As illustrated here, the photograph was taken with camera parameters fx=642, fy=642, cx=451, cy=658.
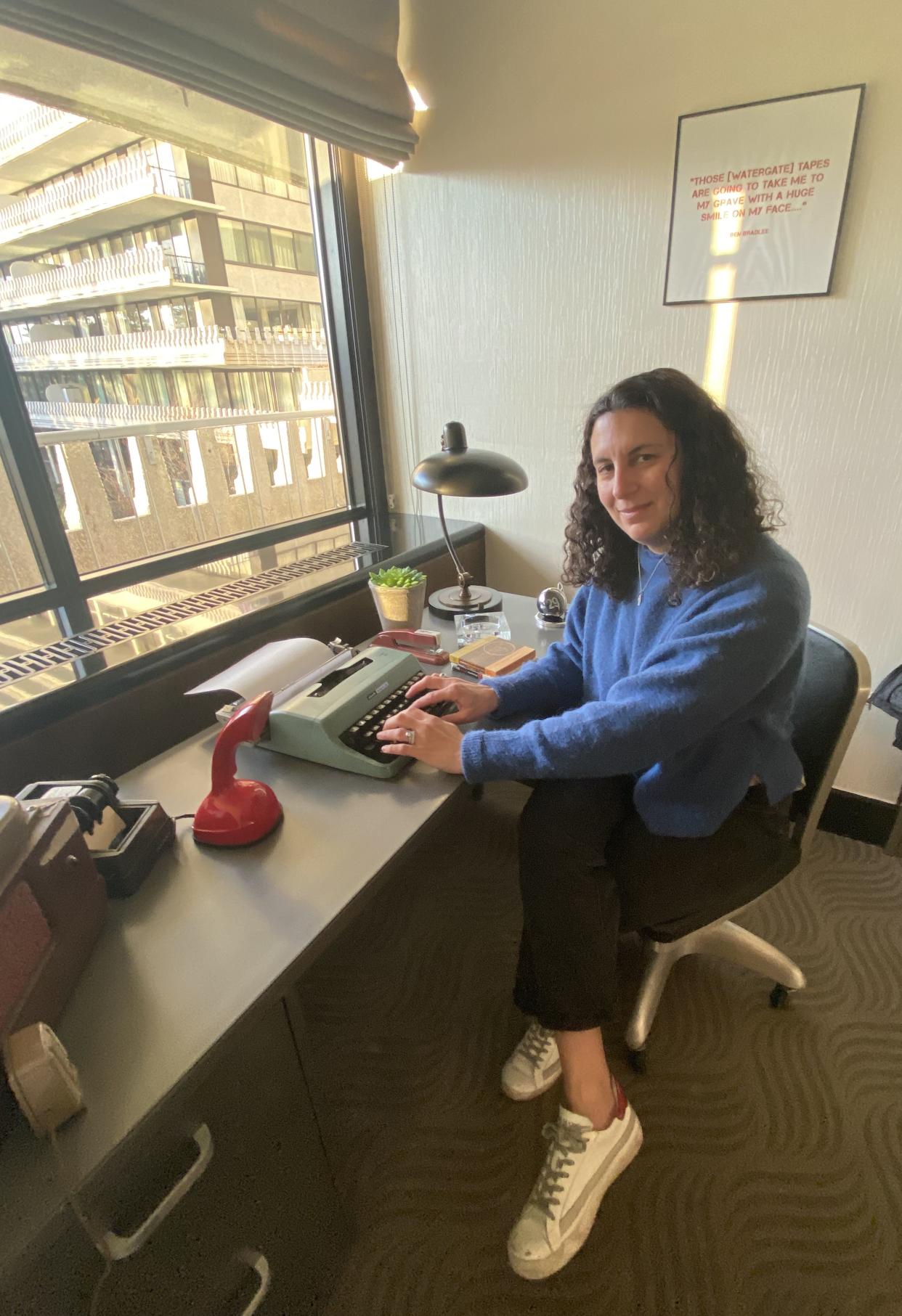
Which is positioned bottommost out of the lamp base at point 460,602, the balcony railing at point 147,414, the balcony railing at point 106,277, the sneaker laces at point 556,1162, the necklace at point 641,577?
the sneaker laces at point 556,1162

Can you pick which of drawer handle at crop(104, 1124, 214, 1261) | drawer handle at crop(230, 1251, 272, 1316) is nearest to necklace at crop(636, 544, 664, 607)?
drawer handle at crop(104, 1124, 214, 1261)

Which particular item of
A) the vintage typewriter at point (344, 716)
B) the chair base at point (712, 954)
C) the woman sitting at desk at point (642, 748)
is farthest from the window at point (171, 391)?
the chair base at point (712, 954)

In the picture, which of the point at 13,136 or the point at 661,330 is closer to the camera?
the point at 13,136

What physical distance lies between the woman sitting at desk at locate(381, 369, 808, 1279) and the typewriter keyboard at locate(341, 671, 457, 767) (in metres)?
0.02

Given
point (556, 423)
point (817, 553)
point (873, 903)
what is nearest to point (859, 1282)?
point (873, 903)

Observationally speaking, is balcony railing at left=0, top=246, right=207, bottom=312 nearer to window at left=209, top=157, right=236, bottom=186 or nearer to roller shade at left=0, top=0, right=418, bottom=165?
window at left=209, top=157, right=236, bottom=186

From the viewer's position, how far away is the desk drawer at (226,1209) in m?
0.53

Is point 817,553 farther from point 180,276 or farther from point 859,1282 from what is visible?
point 180,276

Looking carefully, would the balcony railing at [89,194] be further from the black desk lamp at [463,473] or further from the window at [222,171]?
the black desk lamp at [463,473]

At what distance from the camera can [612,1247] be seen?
971 mm

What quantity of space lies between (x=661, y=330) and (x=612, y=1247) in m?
1.78

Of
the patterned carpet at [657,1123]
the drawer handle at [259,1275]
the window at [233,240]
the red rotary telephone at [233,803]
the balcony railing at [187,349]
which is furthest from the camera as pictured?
the window at [233,240]

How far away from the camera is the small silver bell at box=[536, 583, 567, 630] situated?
4.73 ft

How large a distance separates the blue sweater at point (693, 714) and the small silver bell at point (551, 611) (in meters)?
0.40
